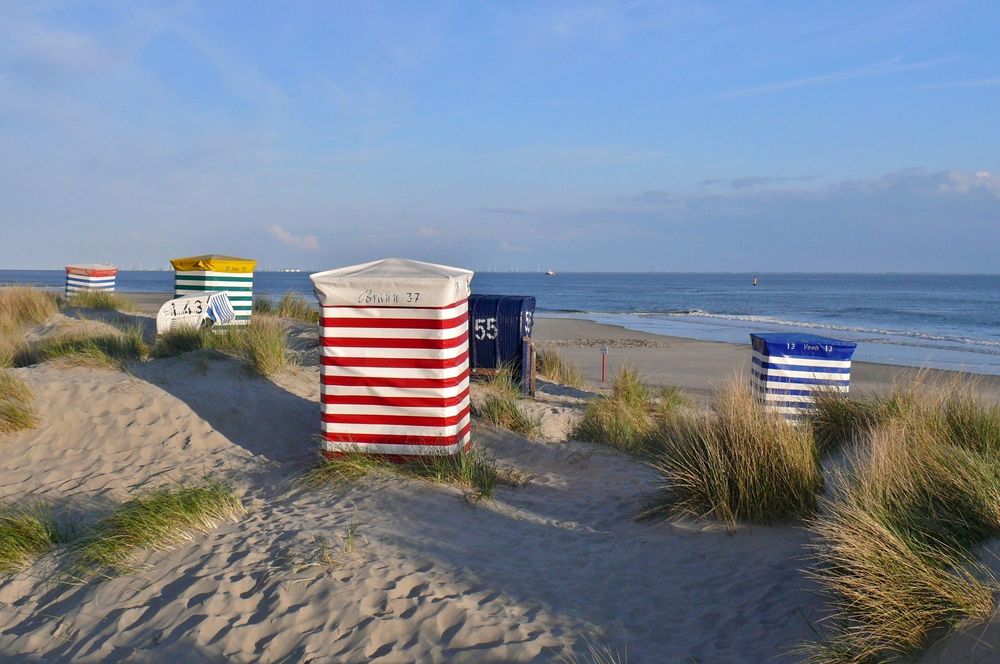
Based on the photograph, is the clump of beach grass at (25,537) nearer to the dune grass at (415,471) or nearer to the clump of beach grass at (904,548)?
the dune grass at (415,471)

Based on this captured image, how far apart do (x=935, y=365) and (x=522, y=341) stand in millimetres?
14333

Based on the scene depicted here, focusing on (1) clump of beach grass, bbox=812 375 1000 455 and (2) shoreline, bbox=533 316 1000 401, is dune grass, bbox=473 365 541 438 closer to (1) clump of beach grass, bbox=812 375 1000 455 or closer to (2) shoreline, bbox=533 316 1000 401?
(1) clump of beach grass, bbox=812 375 1000 455

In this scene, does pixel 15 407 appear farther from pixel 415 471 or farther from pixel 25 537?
pixel 415 471

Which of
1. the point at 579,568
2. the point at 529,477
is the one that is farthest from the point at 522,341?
the point at 579,568

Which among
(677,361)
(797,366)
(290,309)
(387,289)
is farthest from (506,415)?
(677,361)

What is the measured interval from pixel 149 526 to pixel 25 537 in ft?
3.50

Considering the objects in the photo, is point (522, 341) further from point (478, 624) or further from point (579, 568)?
point (478, 624)

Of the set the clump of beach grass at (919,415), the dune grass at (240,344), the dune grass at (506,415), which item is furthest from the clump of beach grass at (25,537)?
the clump of beach grass at (919,415)

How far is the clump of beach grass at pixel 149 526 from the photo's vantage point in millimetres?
5637

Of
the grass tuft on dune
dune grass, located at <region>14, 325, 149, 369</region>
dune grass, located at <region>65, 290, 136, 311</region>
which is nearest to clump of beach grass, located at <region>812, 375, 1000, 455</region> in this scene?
the grass tuft on dune

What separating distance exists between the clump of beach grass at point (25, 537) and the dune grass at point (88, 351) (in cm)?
436

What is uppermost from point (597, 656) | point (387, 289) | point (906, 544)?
point (387, 289)

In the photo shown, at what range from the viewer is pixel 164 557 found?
18.6ft

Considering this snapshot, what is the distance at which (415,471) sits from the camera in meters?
7.27
